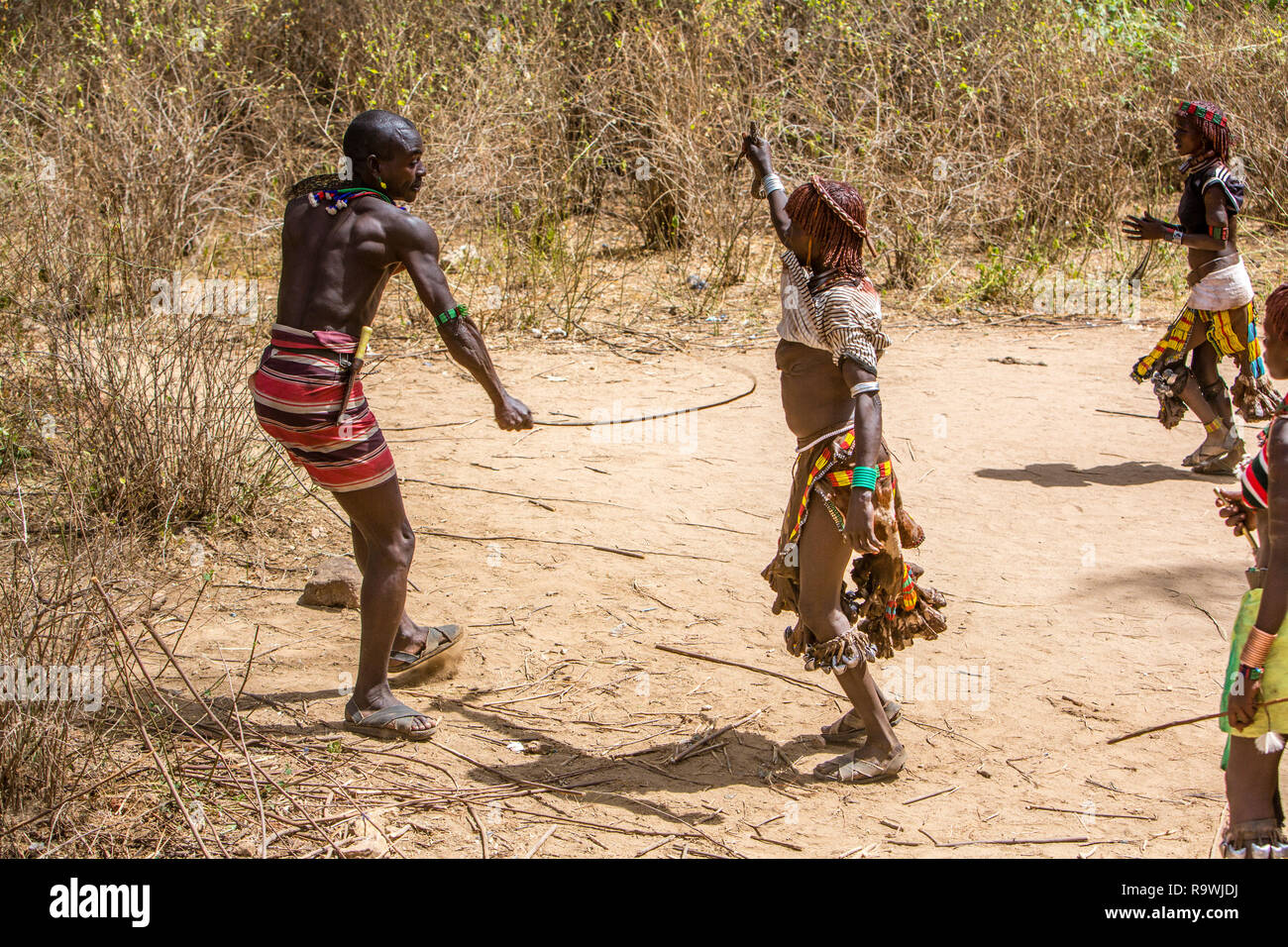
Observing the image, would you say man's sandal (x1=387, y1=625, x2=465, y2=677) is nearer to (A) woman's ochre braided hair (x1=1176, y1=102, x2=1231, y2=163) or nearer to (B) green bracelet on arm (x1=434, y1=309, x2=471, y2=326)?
(B) green bracelet on arm (x1=434, y1=309, x2=471, y2=326)

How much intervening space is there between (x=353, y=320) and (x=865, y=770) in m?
1.90

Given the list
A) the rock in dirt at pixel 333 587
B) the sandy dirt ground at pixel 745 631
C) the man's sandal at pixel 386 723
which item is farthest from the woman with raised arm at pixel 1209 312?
the man's sandal at pixel 386 723

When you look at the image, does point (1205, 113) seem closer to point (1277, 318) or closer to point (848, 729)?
point (1277, 318)

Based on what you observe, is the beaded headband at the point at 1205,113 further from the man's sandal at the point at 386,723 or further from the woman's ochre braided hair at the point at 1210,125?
the man's sandal at the point at 386,723

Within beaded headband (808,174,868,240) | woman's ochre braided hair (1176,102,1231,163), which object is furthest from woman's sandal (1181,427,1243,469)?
beaded headband (808,174,868,240)

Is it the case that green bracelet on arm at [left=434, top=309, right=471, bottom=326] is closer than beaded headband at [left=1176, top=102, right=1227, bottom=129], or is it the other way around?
green bracelet on arm at [left=434, top=309, right=471, bottom=326]

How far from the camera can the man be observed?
10.2 ft

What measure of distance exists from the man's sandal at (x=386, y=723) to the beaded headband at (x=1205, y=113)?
439 centimetres

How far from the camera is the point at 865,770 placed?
3.17 m

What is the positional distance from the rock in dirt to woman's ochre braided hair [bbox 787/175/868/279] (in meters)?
2.22
